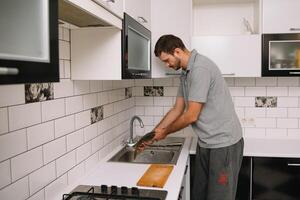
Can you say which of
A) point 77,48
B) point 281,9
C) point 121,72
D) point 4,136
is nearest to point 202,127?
point 121,72

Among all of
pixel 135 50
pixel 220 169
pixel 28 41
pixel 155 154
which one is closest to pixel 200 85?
pixel 135 50

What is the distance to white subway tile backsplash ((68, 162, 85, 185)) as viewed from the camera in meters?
1.65

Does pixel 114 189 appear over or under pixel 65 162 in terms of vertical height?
under

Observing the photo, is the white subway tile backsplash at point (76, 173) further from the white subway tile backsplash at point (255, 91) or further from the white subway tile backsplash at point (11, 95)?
the white subway tile backsplash at point (255, 91)

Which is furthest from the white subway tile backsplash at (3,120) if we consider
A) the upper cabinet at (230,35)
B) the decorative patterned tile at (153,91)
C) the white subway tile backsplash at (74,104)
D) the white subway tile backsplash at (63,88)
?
→ the decorative patterned tile at (153,91)

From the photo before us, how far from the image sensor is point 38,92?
1340mm

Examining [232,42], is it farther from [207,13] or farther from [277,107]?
[277,107]

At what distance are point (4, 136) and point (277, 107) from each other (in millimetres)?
2363

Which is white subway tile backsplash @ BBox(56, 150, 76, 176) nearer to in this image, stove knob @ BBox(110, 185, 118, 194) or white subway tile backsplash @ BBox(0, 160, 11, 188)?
stove knob @ BBox(110, 185, 118, 194)

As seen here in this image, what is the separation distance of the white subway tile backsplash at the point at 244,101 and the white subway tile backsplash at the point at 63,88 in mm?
1697

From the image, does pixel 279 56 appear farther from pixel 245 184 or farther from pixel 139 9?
pixel 139 9

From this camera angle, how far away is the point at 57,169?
1514mm

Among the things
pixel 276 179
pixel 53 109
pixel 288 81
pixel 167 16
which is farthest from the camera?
pixel 288 81

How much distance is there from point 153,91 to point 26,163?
1844 millimetres
